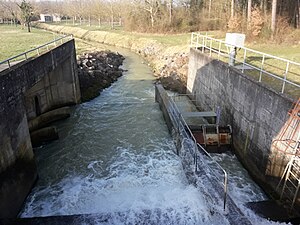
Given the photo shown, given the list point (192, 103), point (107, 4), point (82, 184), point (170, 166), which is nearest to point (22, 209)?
point (82, 184)

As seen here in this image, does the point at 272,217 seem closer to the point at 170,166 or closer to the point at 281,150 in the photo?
the point at 281,150

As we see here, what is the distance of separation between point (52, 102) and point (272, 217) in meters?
14.1

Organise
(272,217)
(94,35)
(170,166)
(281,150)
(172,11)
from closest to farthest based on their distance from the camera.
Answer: (272,217)
(281,150)
(170,166)
(172,11)
(94,35)

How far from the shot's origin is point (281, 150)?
28.2ft

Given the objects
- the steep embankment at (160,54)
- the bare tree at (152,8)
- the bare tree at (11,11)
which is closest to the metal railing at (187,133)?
the steep embankment at (160,54)

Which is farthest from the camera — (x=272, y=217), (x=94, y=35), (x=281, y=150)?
(x=94, y=35)

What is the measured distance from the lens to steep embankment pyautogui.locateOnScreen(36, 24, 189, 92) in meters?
22.2

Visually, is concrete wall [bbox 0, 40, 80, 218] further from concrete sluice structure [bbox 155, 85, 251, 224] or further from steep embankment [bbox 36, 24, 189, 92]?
steep embankment [bbox 36, 24, 189, 92]

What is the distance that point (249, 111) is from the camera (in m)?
10.7

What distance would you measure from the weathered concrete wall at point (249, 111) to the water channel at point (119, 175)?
4.12ft

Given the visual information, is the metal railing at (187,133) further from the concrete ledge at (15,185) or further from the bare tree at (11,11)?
the bare tree at (11,11)

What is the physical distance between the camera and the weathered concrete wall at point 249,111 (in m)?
9.16

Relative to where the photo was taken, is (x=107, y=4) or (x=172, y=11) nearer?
(x=172, y=11)

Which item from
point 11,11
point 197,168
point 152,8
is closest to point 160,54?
point 152,8
